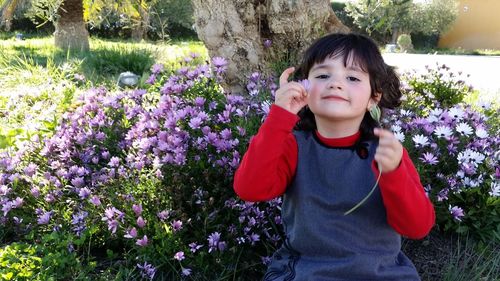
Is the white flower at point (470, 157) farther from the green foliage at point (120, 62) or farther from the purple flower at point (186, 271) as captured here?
the green foliage at point (120, 62)

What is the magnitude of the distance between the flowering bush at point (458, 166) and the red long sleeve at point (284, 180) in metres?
0.89

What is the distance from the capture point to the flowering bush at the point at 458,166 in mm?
2621

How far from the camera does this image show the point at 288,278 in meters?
1.87

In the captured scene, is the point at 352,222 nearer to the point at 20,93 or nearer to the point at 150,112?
the point at 150,112

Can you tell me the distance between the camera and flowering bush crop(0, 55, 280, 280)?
237 cm

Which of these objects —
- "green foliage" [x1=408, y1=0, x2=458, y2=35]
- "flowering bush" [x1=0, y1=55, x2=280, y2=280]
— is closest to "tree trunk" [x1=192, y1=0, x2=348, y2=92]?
"flowering bush" [x1=0, y1=55, x2=280, y2=280]

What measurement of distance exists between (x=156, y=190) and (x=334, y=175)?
1125 millimetres

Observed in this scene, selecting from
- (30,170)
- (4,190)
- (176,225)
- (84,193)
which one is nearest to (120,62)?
(30,170)

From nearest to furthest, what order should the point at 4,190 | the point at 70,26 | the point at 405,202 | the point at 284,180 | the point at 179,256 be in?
the point at 405,202 < the point at 284,180 < the point at 179,256 < the point at 4,190 < the point at 70,26

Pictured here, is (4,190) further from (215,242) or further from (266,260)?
(266,260)

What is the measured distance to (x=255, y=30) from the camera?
3812 millimetres

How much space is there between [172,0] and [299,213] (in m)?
25.6

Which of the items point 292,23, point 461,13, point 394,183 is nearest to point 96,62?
point 292,23

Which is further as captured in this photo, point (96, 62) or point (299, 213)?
point (96, 62)
